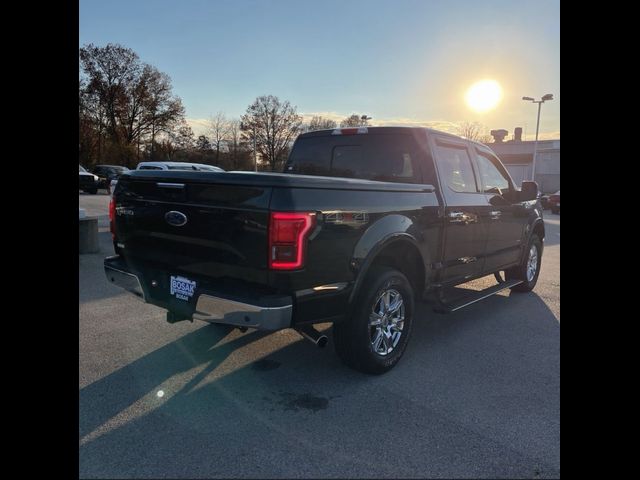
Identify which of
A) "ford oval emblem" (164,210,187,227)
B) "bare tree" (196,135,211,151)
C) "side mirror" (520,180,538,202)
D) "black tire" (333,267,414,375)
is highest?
"bare tree" (196,135,211,151)

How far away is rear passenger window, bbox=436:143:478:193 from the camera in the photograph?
4555mm

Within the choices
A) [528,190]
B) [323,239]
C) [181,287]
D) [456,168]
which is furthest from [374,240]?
[528,190]

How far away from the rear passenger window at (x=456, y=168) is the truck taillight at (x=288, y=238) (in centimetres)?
199

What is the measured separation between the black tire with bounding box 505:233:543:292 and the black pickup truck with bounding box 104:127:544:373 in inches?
62.3

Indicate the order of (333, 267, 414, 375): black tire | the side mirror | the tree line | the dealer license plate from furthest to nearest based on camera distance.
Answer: the tree line, the side mirror, (333, 267, 414, 375): black tire, the dealer license plate

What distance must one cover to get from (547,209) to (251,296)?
89.9 feet

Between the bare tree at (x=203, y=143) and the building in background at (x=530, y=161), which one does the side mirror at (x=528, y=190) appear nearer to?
the building in background at (x=530, y=161)

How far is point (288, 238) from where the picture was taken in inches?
115

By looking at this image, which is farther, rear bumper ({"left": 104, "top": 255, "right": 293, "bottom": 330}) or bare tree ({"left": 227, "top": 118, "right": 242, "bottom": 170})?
bare tree ({"left": 227, "top": 118, "right": 242, "bottom": 170})

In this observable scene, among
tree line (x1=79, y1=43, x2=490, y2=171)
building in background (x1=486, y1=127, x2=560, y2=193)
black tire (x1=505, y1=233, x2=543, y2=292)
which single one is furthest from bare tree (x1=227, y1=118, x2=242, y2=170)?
black tire (x1=505, y1=233, x2=543, y2=292)

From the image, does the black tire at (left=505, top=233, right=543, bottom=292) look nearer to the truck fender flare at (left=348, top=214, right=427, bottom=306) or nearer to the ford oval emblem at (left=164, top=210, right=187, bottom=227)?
the truck fender flare at (left=348, top=214, right=427, bottom=306)

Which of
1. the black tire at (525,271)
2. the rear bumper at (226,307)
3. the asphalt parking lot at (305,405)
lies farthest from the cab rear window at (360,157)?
the black tire at (525,271)
